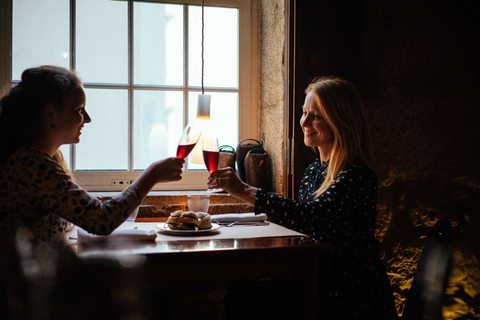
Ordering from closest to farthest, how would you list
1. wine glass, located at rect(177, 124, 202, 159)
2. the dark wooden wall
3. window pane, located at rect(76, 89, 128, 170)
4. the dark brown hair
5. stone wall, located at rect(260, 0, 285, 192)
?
the dark brown hair
wine glass, located at rect(177, 124, 202, 159)
the dark wooden wall
stone wall, located at rect(260, 0, 285, 192)
window pane, located at rect(76, 89, 128, 170)

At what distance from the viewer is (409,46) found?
223cm

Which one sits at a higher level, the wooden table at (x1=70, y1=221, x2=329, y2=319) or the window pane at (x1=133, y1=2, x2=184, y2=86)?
the window pane at (x1=133, y1=2, x2=184, y2=86)

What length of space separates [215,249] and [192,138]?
1.49 feet

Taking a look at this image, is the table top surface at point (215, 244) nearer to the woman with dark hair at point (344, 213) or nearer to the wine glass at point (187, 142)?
the woman with dark hair at point (344, 213)

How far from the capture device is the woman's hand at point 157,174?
1299 mm

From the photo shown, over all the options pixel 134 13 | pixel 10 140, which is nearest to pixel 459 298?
pixel 10 140

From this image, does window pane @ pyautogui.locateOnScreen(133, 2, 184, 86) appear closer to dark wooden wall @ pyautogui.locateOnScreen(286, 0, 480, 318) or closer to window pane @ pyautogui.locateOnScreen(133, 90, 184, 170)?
window pane @ pyautogui.locateOnScreen(133, 90, 184, 170)

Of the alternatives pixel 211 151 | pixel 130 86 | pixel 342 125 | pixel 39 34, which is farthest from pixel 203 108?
pixel 39 34

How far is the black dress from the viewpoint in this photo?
149 cm

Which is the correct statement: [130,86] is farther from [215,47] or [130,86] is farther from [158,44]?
[215,47]

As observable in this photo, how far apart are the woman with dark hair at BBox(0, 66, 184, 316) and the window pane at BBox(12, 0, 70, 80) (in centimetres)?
Answer: 115

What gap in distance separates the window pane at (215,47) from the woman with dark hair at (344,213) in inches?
41.6

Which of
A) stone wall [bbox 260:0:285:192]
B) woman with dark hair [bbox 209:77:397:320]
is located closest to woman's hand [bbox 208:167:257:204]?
woman with dark hair [bbox 209:77:397:320]

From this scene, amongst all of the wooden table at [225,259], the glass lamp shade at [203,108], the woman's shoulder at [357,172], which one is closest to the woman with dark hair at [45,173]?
the wooden table at [225,259]
